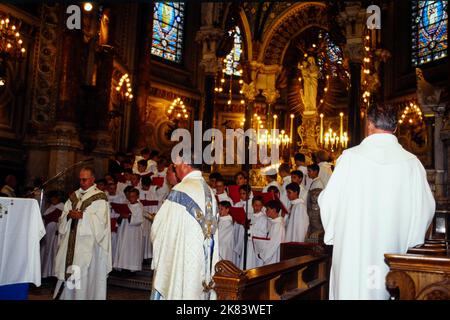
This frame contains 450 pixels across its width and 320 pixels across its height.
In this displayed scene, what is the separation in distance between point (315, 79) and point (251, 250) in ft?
34.0

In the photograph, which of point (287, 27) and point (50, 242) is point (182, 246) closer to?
point (50, 242)

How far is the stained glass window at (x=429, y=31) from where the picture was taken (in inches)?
715

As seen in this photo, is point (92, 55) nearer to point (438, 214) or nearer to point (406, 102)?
point (438, 214)

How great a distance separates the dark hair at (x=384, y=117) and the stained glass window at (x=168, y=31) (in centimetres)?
1813

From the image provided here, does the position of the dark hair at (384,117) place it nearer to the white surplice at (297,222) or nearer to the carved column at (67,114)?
the white surplice at (297,222)

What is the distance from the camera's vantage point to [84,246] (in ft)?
19.1

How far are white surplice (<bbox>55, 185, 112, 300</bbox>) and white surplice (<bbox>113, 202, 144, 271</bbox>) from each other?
8.49 ft

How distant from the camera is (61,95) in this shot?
426 inches

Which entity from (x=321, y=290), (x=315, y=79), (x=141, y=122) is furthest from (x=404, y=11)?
(x=321, y=290)

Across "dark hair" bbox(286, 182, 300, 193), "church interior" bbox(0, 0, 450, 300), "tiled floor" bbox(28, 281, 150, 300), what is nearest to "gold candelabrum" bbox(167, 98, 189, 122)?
"church interior" bbox(0, 0, 450, 300)

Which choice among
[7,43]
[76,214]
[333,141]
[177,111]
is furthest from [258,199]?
[177,111]

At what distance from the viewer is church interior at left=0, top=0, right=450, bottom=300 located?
8.13 m

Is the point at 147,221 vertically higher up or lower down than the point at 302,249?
higher up

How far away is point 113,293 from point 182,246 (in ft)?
12.9
